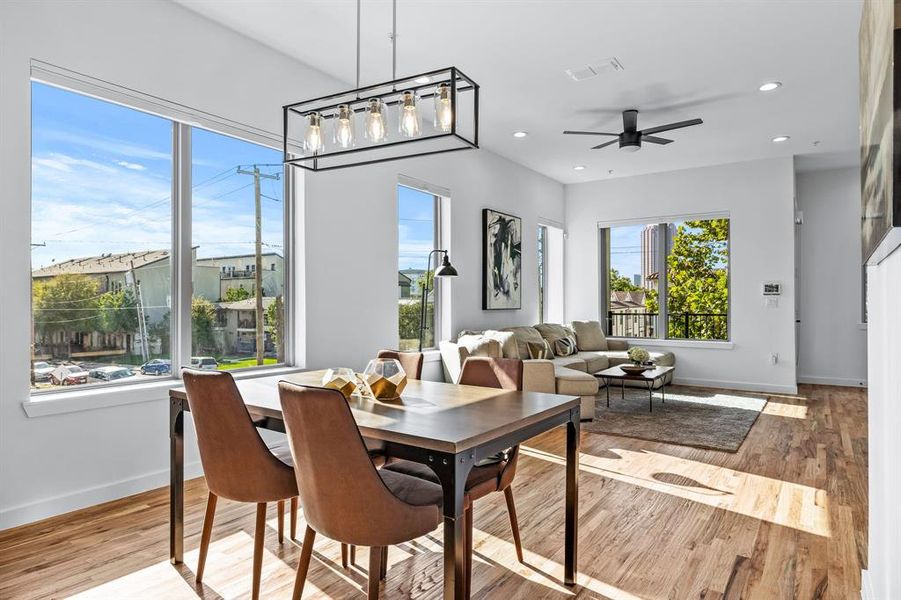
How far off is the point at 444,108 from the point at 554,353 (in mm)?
5210

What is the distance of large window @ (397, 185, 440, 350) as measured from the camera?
5.62m

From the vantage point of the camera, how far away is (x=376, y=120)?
95.2 inches

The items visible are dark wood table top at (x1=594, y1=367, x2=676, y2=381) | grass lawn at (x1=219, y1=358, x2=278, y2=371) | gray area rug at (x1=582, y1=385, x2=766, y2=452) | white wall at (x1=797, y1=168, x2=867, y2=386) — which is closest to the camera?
grass lawn at (x1=219, y1=358, x2=278, y2=371)

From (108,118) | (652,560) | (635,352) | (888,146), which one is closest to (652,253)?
(635,352)

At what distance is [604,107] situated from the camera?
523 centimetres

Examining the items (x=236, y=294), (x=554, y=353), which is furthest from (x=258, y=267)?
(x=554, y=353)

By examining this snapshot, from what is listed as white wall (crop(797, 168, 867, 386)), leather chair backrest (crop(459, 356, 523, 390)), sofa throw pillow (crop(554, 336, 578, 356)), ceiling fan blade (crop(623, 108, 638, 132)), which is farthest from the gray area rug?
ceiling fan blade (crop(623, 108, 638, 132))

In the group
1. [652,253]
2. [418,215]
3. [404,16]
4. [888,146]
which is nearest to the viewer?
[888,146]

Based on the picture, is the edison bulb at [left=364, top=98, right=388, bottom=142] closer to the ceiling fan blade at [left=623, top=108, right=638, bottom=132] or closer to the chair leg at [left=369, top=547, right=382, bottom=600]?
the chair leg at [left=369, top=547, right=382, bottom=600]

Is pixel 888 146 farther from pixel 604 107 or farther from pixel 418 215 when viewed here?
pixel 418 215

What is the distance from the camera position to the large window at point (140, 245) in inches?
120

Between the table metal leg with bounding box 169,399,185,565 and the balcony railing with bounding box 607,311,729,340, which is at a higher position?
the balcony railing with bounding box 607,311,729,340

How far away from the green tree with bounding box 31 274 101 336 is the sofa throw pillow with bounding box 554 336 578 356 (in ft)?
17.0

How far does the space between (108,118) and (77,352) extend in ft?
4.47
